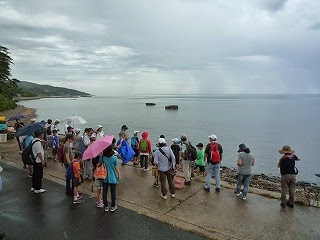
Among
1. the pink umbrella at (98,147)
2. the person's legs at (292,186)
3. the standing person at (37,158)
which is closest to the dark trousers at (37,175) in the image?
the standing person at (37,158)

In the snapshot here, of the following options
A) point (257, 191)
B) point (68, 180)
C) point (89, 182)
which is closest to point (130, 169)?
point (89, 182)

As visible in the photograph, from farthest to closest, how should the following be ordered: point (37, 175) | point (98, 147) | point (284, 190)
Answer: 1. point (37, 175)
2. point (284, 190)
3. point (98, 147)

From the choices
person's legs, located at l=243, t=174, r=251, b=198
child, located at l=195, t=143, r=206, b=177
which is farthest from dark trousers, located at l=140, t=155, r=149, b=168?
person's legs, located at l=243, t=174, r=251, b=198

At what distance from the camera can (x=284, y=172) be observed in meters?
6.99

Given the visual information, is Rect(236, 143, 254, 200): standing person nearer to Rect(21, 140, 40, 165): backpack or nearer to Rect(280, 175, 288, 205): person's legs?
Rect(280, 175, 288, 205): person's legs

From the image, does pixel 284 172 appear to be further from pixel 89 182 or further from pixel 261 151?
pixel 261 151

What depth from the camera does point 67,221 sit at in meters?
6.05

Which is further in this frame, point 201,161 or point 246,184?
point 201,161

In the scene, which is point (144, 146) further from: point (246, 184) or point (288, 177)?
point (288, 177)

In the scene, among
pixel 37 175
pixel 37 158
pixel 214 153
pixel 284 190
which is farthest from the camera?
pixel 214 153

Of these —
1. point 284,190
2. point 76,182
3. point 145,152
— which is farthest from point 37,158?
point 284,190

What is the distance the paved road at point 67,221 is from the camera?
548 centimetres

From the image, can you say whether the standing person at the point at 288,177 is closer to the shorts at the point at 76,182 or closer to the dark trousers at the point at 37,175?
the shorts at the point at 76,182

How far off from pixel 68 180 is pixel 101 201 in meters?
1.35
